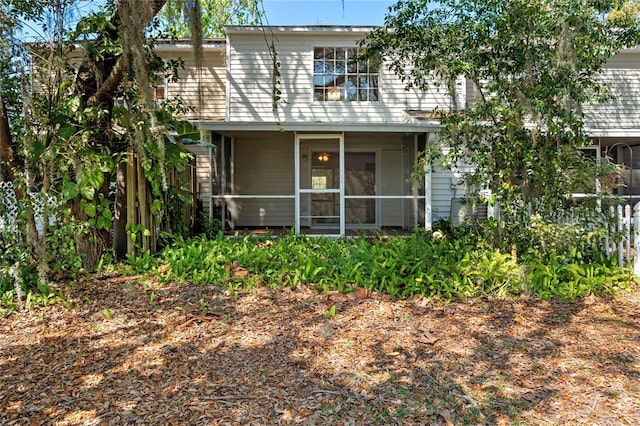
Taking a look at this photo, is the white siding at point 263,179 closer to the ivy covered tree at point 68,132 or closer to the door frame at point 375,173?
the door frame at point 375,173

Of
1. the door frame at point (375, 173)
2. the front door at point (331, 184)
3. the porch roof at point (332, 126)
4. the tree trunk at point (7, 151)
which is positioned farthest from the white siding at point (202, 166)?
the tree trunk at point (7, 151)

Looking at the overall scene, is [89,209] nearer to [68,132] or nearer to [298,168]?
[68,132]

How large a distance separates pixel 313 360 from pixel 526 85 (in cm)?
412

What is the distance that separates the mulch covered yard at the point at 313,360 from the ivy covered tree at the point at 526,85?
1499 millimetres

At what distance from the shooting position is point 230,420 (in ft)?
8.64

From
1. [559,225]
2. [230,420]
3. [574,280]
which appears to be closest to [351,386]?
[230,420]

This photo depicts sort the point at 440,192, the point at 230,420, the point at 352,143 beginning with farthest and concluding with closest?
the point at 352,143, the point at 440,192, the point at 230,420

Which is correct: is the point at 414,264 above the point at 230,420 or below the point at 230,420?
above

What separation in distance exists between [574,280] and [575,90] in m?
2.27

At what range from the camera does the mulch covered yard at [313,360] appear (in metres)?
2.74

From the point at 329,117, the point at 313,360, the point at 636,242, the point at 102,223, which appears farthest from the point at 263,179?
the point at 313,360

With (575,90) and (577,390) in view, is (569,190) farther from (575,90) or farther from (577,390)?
(577,390)

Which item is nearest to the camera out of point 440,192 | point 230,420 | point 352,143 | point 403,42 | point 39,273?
point 230,420

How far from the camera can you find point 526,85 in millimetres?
5172
